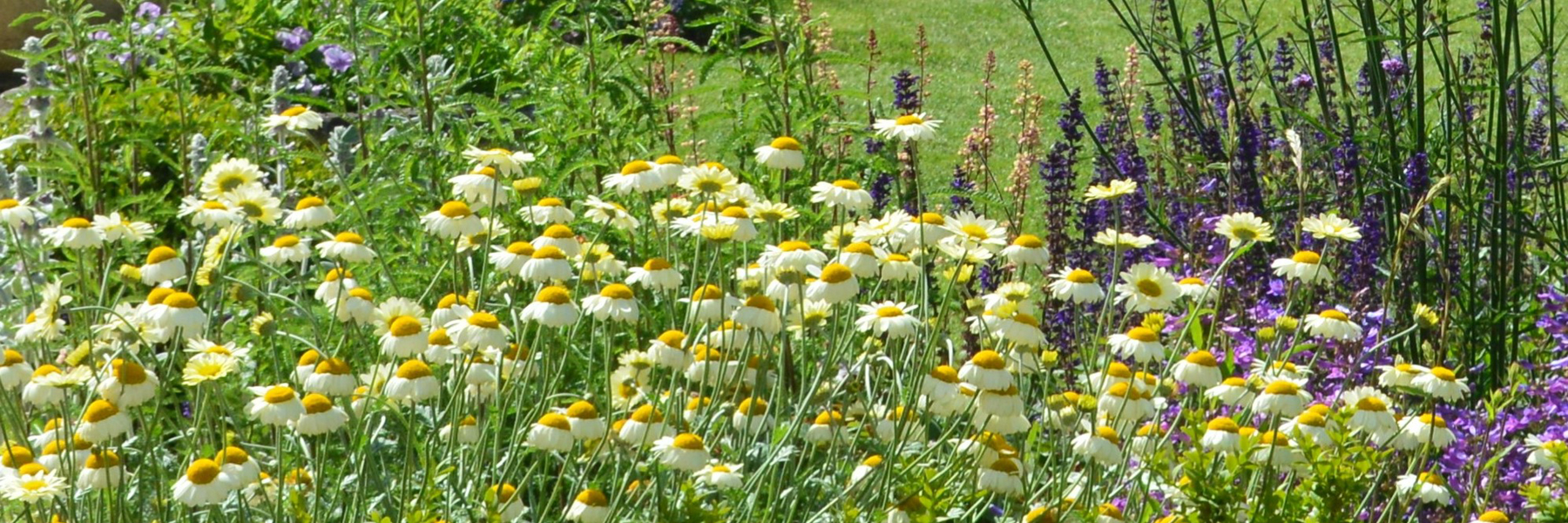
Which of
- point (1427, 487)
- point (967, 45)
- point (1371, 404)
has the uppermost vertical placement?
point (1371, 404)

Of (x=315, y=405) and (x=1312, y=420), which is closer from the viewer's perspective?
(x=315, y=405)

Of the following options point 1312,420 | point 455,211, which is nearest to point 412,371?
point 455,211

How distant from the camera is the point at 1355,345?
287cm

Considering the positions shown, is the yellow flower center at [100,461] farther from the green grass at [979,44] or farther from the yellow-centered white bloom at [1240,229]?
the green grass at [979,44]

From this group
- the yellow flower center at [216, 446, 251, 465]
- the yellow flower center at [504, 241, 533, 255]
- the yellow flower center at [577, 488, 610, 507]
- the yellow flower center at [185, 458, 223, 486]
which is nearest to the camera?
the yellow flower center at [185, 458, 223, 486]

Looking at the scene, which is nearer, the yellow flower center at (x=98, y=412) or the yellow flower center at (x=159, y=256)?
the yellow flower center at (x=98, y=412)

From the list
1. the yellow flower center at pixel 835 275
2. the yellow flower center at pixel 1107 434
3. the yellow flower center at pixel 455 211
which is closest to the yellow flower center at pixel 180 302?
the yellow flower center at pixel 455 211

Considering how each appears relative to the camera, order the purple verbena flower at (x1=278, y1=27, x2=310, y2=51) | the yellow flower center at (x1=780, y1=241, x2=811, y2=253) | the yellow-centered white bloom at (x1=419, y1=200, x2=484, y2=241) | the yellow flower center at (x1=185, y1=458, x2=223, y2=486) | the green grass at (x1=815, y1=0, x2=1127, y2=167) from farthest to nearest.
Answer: the green grass at (x1=815, y1=0, x2=1127, y2=167) < the purple verbena flower at (x1=278, y1=27, x2=310, y2=51) < the yellow-centered white bloom at (x1=419, y1=200, x2=484, y2=241) < the yellow flower center at (x1=780, y1=241, x2=811, y2=253) < the yellow flower center at (x1=185, y1=458, x2=223, y2=486)

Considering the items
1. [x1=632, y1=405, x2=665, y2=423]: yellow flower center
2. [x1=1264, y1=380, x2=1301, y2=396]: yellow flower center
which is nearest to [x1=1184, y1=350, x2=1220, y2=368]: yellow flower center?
[x1=1264, y1=380, x2=1301, y2=396]: yellow flower center

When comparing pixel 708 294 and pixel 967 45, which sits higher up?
pixel 708 294

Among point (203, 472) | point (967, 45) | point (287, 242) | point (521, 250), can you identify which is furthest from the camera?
point (967, 45)

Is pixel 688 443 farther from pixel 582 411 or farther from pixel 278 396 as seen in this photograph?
pixel 278 396

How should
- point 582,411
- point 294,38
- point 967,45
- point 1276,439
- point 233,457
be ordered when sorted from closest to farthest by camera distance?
1. point 233,457
2. point 582,411
3. point 1276,439
4. point 294,38
5. point 967,45

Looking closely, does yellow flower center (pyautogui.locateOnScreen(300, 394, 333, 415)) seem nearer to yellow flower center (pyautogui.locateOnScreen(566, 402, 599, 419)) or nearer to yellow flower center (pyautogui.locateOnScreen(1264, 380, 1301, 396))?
yellow flower center (pyautogui.locateOnScreen(566, 402, 599, 419))
